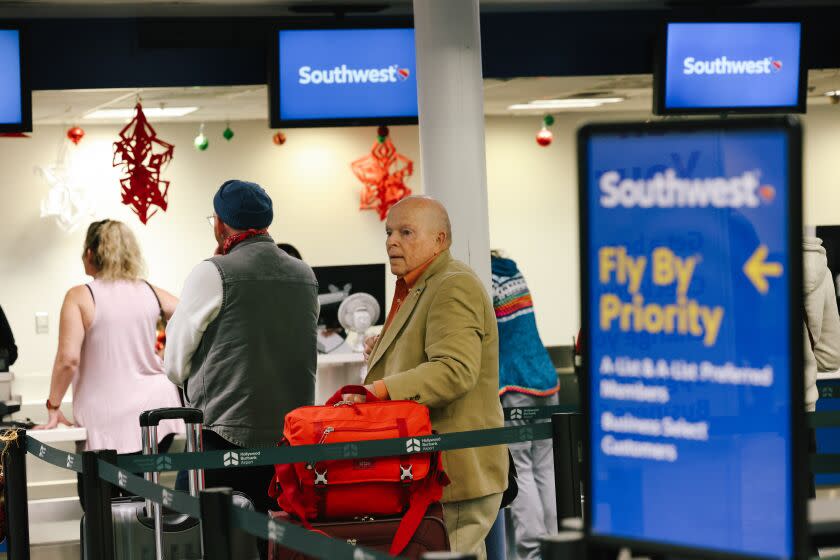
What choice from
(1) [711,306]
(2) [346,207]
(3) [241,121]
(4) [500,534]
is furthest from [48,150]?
(1) [711,306]

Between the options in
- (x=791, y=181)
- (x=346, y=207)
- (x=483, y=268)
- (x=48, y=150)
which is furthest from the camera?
(x=346, y=207)

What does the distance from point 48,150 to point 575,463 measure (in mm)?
8031

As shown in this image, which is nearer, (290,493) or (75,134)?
(290,493)

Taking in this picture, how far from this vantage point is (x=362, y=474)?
124 inches

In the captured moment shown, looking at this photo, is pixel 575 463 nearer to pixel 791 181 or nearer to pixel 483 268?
pixel 483 268

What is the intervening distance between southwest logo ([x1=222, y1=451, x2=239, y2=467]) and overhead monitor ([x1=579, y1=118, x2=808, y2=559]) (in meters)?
1.82

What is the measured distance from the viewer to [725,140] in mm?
1679

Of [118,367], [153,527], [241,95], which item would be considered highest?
[241,95]

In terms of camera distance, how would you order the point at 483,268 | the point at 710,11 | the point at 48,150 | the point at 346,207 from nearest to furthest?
1. the point at 483,268
2. the point at 710,11
3. the point at 48,150
4. the point at 346,207

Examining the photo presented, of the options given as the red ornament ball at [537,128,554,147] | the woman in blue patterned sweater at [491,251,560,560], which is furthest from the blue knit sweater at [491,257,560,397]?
the red ornament ball at [537,128,554,147]

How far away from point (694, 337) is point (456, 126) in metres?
3.42

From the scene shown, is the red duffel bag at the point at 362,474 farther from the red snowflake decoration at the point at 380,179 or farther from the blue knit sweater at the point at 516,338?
the red snowflake decoration at the point at 380,179

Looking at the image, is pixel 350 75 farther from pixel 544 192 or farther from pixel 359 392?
pixel 544 192

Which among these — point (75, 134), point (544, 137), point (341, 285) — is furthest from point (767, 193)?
point (544, 137)
